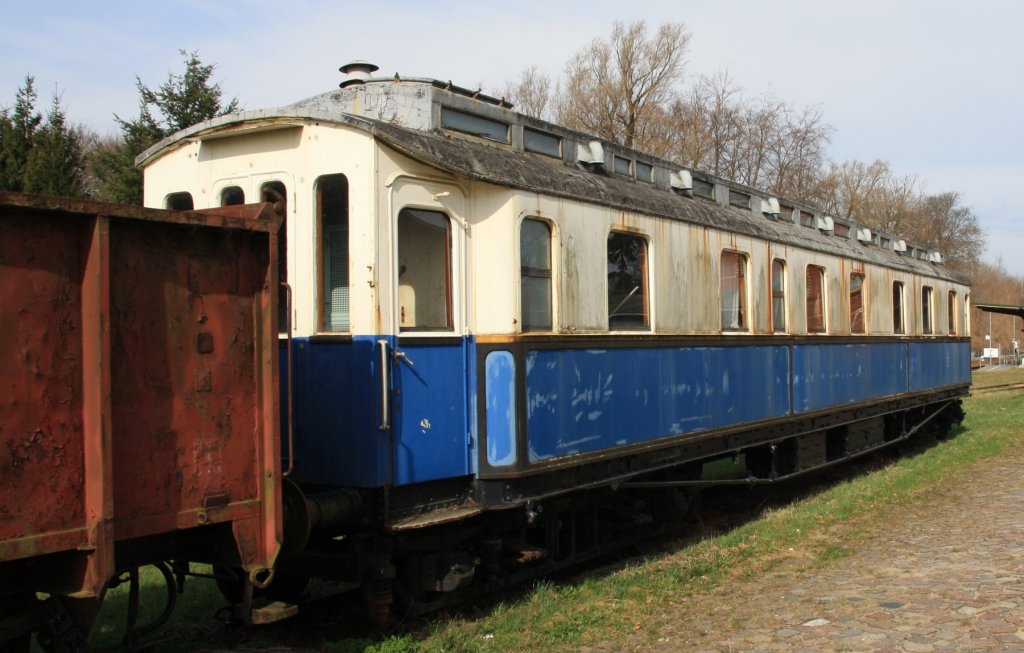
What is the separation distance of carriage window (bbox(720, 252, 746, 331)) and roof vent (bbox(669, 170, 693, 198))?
0.76m

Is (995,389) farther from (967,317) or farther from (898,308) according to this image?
(898,308)

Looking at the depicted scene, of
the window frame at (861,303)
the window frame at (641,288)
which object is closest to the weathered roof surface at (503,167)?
the window frame at (641,288)

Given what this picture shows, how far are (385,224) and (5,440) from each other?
2683 millimetres

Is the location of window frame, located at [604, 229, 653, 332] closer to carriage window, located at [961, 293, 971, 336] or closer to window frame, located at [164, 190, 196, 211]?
window frame, located at [164, 190, 196, 211]

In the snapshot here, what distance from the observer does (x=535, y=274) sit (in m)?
6.67

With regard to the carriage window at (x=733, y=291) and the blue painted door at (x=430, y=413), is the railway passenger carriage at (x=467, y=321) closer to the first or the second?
the blue painted door at (x=430, y=413)

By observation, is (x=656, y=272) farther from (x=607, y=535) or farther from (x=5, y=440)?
(x=5, y=440)

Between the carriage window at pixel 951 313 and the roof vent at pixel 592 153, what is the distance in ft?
38.7

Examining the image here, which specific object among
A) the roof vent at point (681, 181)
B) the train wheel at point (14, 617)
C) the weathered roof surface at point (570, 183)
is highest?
the roof vent at point (681, 181)

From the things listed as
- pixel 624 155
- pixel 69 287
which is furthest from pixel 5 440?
pixel 624 155

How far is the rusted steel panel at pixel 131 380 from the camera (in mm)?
3748

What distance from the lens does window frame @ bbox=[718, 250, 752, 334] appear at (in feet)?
30.4

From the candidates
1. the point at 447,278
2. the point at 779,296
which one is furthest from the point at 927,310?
the point at 447,278

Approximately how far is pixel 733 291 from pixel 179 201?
547 cm
